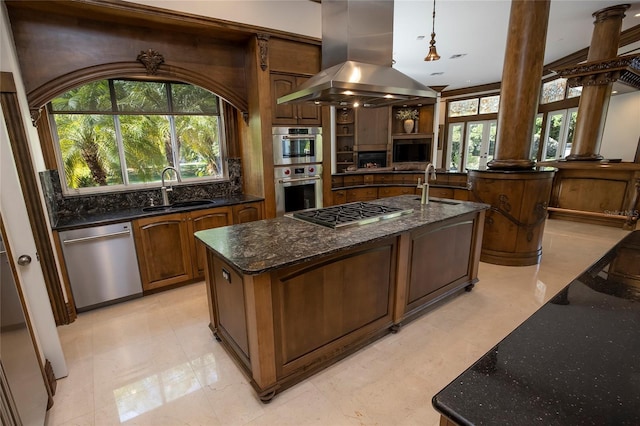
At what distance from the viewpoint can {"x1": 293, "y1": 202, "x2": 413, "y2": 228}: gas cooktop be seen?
2.34 m

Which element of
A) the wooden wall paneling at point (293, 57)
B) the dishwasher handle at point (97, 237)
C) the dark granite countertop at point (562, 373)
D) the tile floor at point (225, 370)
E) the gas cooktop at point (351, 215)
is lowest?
the tile floor at point (225, 370)

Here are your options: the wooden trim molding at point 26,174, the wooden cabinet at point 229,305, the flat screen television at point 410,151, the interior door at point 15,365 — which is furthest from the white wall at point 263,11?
the flat screen television at point 410,151

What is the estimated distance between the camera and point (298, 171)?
13.0 ft

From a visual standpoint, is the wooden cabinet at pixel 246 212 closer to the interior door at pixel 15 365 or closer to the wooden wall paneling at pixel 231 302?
the wooden wall paneling at pixel 231 302

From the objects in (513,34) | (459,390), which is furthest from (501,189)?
(459,390)

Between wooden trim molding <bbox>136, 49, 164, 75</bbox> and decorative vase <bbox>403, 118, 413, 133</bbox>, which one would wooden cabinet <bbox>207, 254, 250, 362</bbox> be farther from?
decorative vase <bbox>403, 118, 413, 133</bbox>

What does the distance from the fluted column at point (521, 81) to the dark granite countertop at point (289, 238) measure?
1.58 meters

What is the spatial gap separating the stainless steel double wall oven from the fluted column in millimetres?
2312

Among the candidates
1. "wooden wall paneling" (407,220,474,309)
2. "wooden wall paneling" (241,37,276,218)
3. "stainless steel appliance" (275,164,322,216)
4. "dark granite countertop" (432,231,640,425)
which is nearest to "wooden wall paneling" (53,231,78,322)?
"wooden wall paneling" (241,37,276,218)

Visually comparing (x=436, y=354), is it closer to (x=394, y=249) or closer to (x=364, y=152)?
(x=394, y=249)

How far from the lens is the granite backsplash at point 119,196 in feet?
9.55

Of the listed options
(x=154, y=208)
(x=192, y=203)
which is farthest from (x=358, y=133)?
(x=154, y=208)

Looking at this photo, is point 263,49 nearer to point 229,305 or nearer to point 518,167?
point 229,305

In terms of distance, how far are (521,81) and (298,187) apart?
2.97 meters
